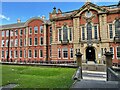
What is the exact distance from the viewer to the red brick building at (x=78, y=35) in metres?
28.7

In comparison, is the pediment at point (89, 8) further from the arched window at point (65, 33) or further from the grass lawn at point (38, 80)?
the grass lawn at point (38, 80)

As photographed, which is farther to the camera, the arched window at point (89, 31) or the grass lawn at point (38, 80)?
the arched window at point (89, 31)

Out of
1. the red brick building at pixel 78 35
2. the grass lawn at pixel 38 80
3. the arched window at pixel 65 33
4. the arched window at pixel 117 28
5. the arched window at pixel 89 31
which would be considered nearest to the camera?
the grass lawn at pixel 38 80

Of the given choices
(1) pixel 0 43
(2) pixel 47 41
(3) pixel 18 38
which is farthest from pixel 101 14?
(1) pixel 0 43

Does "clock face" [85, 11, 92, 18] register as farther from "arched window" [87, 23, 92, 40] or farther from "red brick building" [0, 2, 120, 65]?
"arched window" [87, 23, 92, 40]

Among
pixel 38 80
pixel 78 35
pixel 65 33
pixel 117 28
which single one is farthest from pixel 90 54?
pixel 38 80

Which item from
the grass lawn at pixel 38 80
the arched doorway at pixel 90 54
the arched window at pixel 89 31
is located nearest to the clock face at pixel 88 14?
the arched window at pixel 89 31

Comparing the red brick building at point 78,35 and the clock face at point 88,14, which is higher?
the clock face at point 88,14

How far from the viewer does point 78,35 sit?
3111cm

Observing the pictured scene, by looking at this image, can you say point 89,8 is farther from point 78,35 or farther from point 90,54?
point 90,54

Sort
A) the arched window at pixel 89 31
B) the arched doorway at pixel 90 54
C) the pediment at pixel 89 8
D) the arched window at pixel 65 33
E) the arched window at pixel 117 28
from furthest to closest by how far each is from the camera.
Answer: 1. the arched window at pixel 65 33
2. the arched doorway at pixel 90 54
3. the arched window at pixel 89 31
4. the pediment at pixel 89 8
5. the arched window at pixel 117 28

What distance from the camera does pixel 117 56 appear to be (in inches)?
1106

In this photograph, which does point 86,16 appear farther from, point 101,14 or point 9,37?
point 9,37

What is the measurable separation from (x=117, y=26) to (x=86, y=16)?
249 inches
